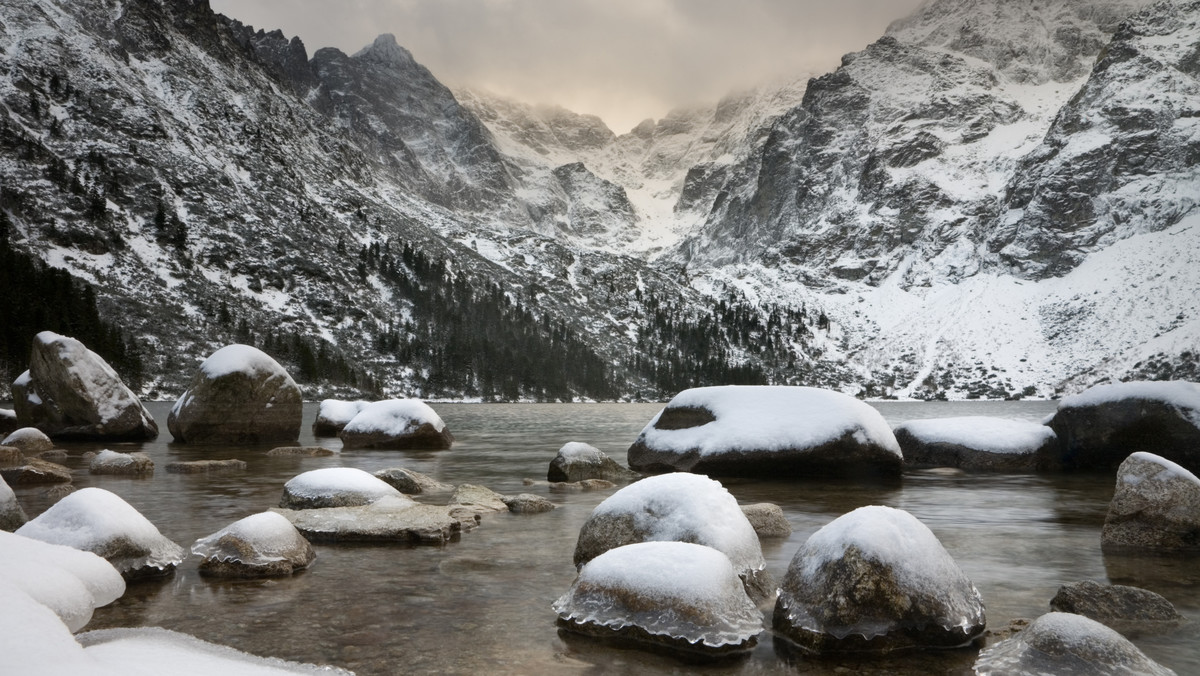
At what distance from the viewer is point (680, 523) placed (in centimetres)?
701

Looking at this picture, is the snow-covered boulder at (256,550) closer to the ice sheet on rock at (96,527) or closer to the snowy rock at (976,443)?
the ice sheet on rock at (96,527)

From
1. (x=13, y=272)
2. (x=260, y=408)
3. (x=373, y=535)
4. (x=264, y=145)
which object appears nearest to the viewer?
(x=373, y=535)

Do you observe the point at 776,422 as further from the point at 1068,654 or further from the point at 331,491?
the point at 1068,654

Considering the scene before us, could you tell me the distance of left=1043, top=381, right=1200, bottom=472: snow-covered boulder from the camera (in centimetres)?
1573

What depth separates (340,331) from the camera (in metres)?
113

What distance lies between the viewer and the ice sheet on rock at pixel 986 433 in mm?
18797

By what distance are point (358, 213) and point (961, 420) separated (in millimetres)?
146875

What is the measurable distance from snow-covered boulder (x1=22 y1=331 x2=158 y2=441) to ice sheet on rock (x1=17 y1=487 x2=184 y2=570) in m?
19.3

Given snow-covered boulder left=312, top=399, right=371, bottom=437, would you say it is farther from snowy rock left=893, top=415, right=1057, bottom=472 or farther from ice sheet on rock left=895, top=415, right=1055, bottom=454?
ice sheet on rock left=895, top=415, right=1055, bottom=454

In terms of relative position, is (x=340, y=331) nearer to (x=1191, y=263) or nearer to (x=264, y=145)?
(x=264, y=145)

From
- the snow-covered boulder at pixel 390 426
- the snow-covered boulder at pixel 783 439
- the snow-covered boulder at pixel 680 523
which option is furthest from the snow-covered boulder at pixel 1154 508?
the snow-covered boulder at pixel 390 426

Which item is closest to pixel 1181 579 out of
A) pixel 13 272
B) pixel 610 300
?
pixel 13 272

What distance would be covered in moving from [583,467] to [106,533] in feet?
32.4

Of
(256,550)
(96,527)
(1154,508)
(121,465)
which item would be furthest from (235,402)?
(1154,508)
